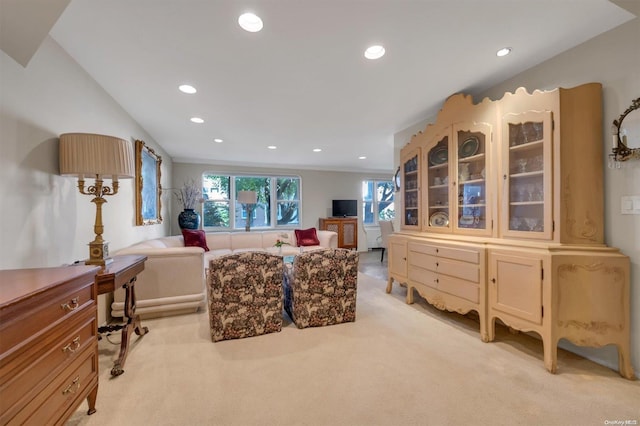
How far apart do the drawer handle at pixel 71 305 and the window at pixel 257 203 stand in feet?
16.9

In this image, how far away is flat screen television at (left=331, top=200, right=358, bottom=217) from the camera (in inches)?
284

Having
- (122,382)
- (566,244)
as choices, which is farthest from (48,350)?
(566,244)

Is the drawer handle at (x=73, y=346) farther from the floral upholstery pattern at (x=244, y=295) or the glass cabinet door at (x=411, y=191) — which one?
the glass cabinet door at (x=411, y=191)

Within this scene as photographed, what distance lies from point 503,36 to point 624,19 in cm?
76

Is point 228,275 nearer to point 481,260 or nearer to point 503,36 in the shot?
point 481,260

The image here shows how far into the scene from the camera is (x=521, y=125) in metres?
2.18

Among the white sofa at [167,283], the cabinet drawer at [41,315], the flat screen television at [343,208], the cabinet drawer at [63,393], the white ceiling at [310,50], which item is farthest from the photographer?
the flat screen television at [343,208]

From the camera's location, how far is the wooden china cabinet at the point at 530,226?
1803 millimetres

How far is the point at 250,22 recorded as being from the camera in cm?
165

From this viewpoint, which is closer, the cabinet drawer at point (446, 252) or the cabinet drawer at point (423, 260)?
the cabinet drawer at point (446, 252)

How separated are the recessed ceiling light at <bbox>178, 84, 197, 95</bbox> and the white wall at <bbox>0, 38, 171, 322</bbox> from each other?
76cm

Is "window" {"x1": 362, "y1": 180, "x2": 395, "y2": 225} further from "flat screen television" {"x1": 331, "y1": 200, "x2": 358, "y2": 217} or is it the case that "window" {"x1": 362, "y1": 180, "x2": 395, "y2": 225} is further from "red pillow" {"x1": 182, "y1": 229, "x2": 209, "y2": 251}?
"red pillow" {"x1": 182, "y1": 229, "x2": 209, "y2": 251}

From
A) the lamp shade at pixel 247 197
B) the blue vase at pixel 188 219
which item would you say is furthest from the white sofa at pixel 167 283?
the lamp shade at pixel 247 197

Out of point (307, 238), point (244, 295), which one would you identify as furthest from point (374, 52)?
point (307, 238)
